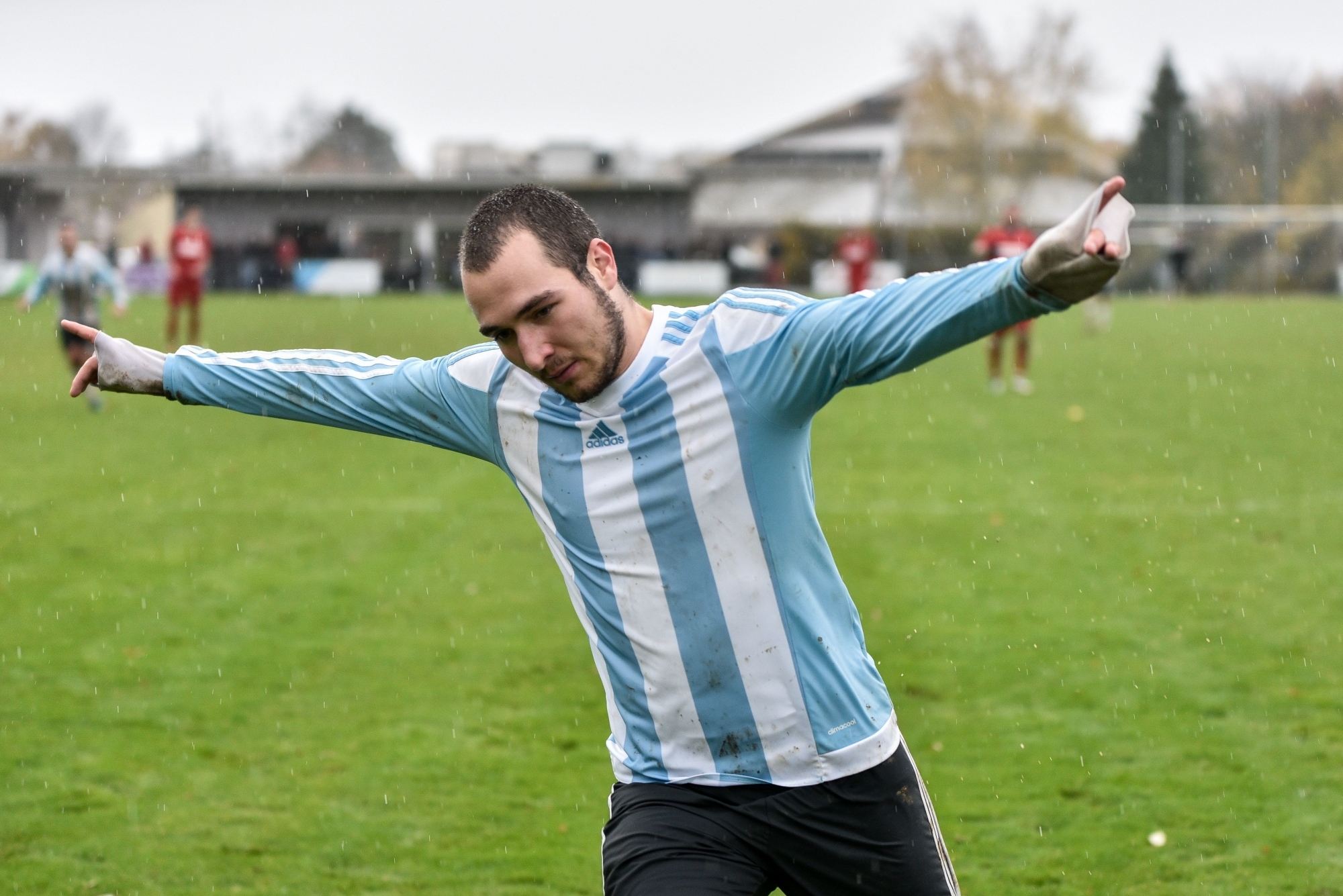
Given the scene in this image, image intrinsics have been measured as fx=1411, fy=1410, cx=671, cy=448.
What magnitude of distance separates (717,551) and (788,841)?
603 mm

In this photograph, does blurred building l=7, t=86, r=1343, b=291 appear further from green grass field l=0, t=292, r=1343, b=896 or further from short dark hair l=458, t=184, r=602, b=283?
short dark hair l=458, t=184, r=602, b=283

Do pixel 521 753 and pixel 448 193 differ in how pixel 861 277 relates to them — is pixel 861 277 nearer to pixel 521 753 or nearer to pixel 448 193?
pixel 521 753

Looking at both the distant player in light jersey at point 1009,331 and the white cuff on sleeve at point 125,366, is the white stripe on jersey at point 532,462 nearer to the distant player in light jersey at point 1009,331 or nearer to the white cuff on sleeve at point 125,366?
the white cuff on sleeve at point 125,366

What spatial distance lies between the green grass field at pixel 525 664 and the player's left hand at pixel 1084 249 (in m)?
2.97

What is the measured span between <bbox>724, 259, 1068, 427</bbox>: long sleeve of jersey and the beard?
23cm

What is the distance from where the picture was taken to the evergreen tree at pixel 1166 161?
192 feet

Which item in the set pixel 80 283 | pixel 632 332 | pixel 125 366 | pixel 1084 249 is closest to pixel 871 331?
pixel 1084 249

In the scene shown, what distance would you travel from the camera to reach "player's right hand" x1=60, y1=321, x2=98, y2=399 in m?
3.31

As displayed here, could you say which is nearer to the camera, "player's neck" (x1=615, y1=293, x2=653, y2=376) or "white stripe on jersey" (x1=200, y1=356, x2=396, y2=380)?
"player's neck" (x1=615, y1=293, x2=653, y2=376)

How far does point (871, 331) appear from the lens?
2.53 meters

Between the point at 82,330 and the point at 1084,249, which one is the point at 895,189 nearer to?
the point at 82,330

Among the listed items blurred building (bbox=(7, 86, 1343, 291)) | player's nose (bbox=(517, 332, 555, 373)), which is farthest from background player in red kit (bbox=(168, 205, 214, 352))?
blurred building (bbox=(7, 86, 1343, 291))

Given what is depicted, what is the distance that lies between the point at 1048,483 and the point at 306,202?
171 feet

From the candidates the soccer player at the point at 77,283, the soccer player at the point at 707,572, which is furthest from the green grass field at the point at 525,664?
the soccer player at the point at 77,283
